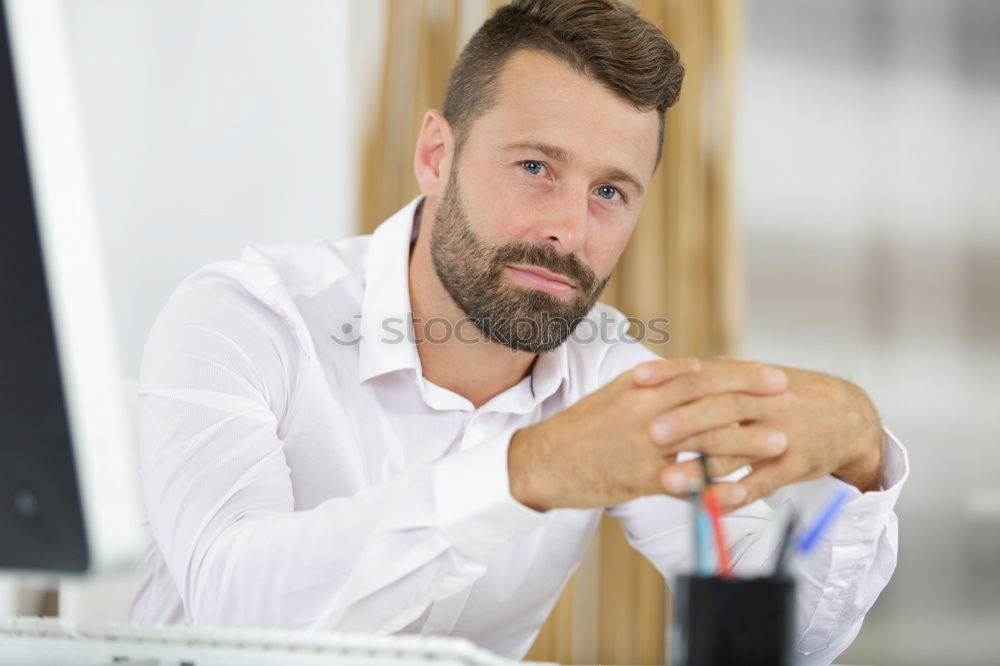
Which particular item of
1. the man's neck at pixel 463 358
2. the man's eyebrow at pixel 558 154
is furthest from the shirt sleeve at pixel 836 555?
the man's eyebrow at pixel 558 154

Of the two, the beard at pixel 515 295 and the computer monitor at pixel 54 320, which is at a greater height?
the computer monitor at pixel 54 320

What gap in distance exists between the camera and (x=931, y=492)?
232 cm

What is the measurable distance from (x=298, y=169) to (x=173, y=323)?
4.63ft

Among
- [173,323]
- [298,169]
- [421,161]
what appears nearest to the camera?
[173,323]

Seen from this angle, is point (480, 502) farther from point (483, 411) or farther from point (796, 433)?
point (483, 411)

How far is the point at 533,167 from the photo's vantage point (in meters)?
1.33

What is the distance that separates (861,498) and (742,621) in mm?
498

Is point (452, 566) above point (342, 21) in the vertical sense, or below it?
below

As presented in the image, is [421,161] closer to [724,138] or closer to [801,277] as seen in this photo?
[724,138]

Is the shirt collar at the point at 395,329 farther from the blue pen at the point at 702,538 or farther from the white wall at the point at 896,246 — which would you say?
the white wall at the point at 896,246

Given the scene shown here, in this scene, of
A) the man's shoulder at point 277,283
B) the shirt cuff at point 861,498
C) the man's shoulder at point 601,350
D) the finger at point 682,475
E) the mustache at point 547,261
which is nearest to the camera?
the finger at point 682,475

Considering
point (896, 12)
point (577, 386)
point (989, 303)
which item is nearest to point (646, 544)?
point (577, 386)

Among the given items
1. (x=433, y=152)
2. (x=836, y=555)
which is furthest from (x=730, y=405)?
(x=433, y=152)

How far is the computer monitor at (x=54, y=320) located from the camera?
1.38 ft
